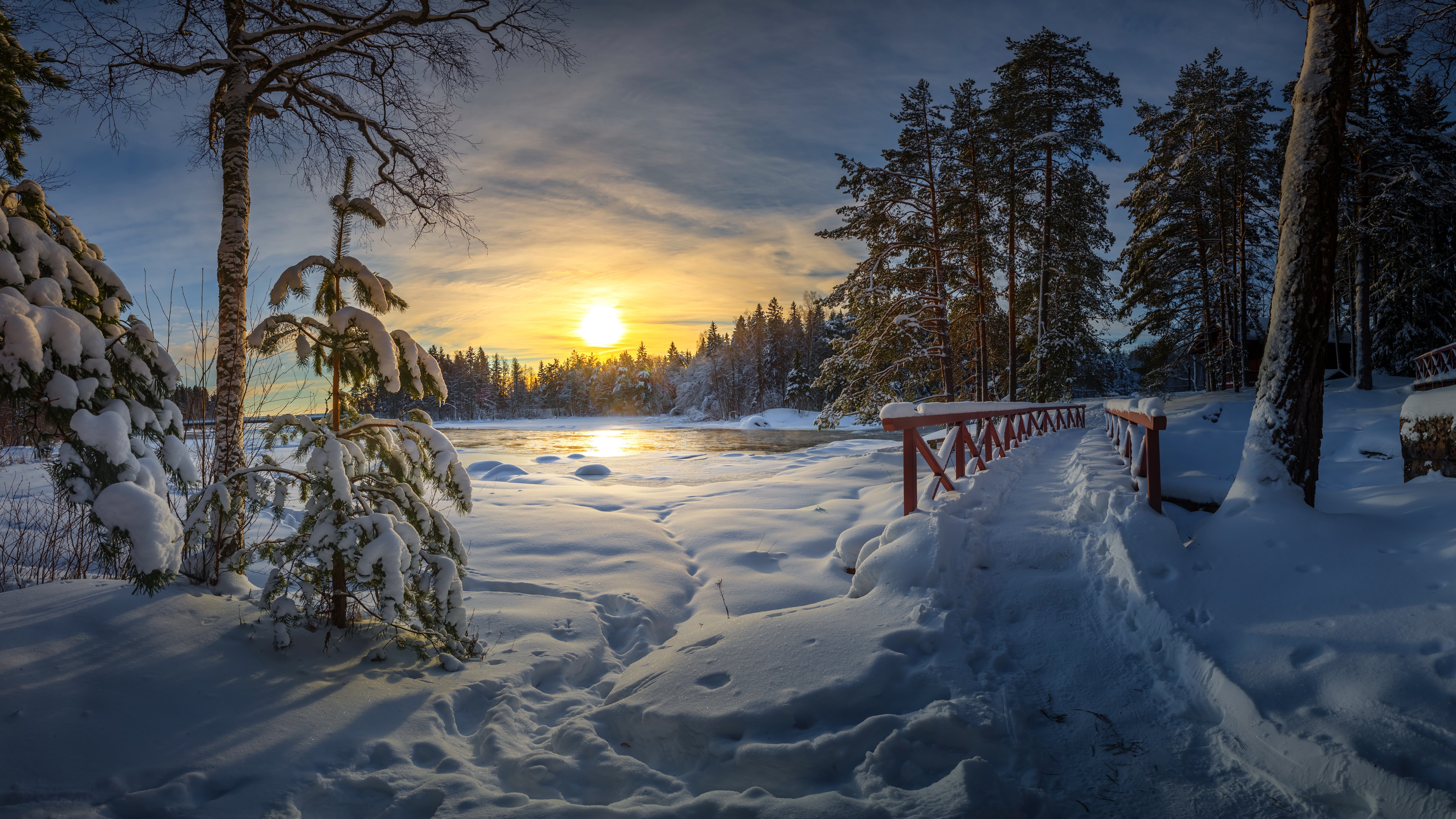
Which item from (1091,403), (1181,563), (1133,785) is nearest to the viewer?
(1133,785)

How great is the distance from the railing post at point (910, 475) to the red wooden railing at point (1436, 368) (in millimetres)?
13594

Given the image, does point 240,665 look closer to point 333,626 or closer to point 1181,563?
point 333,626

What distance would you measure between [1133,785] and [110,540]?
4.87 meters

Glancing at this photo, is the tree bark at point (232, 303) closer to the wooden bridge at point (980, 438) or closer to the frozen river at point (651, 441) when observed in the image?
the wooden bridge at point (980, 438)

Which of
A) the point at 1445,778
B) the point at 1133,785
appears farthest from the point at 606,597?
the point at 1445,778

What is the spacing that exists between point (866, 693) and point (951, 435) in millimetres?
4760

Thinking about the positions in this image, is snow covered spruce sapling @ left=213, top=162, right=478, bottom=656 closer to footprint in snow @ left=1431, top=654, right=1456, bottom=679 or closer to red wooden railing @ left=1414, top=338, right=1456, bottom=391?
footprint in snow @ left=1431, top=654, right=1456, bottom=679

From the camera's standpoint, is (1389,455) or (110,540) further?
(1389,455)

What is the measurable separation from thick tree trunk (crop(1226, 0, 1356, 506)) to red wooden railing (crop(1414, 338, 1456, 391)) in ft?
37.6

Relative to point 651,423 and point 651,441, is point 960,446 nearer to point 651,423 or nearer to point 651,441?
point 651,441

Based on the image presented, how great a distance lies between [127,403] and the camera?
3170 mm

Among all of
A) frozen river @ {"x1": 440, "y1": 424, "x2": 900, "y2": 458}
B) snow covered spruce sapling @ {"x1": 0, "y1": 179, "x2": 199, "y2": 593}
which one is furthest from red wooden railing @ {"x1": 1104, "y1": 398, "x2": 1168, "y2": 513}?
frozen river @ {"x1": 440, "y1": 424, "x2": 900, "y2": 458}

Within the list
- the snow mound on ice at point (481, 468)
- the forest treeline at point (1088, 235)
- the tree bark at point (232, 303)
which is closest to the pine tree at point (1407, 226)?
the forest treeline at point (1088, 235)

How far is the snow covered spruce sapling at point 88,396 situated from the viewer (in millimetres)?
2686
